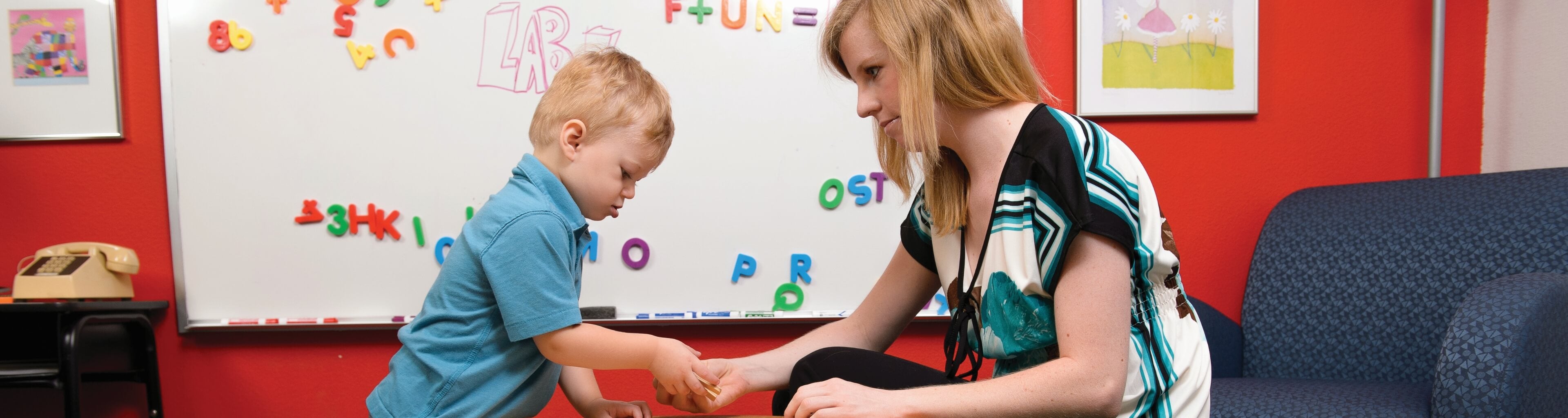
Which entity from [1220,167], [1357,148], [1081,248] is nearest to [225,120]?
[1081,248]

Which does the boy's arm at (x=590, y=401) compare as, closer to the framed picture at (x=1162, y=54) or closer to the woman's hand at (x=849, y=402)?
the woman's hand at (x=849, y=402)

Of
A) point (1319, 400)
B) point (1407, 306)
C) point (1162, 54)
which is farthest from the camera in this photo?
point (1162, 54)

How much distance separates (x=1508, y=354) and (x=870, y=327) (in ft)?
2.79

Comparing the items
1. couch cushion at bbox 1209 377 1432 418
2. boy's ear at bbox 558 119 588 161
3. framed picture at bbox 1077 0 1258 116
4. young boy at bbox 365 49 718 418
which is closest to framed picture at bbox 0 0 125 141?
young boy at bbox 365 49 718 418

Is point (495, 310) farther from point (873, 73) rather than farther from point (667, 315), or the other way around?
point (667, 315)

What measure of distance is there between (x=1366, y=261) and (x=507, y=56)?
1919mm

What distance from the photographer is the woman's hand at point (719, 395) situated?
1.04 metres

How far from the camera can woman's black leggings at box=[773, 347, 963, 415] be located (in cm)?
105

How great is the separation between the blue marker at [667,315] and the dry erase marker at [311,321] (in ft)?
2.33

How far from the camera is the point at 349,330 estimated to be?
195cm

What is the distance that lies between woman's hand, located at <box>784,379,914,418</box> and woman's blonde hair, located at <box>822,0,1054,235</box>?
0.27 metres

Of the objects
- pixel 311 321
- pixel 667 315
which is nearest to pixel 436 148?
pixel 311 321

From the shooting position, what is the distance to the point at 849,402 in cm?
80

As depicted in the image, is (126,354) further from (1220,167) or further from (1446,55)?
(1446,55)
